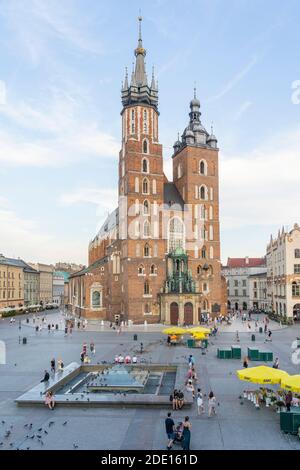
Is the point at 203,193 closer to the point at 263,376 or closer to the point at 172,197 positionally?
the point at 172,197

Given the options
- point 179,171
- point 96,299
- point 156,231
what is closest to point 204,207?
point 179,171

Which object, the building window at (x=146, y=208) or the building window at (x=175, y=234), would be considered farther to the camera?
the building window at (x=175, y=234)

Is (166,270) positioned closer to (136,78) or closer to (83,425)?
(136,78)

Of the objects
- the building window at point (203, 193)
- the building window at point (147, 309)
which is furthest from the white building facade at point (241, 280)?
the building window at point (147, 309)

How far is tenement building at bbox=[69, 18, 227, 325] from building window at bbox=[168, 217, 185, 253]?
15cm

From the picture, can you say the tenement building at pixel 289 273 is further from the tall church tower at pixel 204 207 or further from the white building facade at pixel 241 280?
the white building facade at pixel 241 280

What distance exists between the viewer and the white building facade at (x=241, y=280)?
330 ft

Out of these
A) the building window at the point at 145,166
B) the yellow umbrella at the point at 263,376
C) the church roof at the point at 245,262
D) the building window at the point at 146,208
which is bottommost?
the yellow umbrella at the point at 263,376

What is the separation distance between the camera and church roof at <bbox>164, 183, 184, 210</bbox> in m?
64.6

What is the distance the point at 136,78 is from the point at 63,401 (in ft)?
184

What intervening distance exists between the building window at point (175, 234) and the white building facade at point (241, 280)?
40.4 meters

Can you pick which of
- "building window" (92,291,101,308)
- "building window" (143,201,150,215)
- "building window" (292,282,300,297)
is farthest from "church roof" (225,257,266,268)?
"building window" (143,201,150,215)

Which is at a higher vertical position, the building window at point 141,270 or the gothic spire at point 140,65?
the gothic spire at point 140,65
